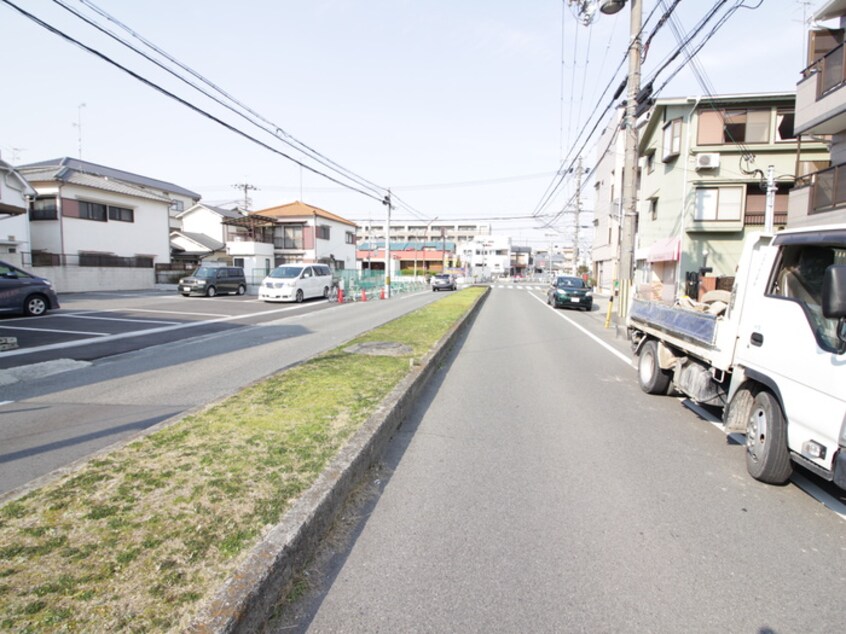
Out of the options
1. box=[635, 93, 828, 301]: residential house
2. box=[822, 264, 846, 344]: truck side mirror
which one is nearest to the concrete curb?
box=[822, 264, 846, 344]: truck side mirror

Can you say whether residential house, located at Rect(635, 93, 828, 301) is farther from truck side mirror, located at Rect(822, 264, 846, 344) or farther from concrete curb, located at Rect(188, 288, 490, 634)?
concrete curb, located at Rect(188, 288, 490, 634)

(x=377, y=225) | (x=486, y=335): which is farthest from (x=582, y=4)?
(x=377, y=225)

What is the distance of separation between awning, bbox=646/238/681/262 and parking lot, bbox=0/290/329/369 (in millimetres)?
17222

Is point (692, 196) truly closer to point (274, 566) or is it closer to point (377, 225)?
point (274, 566)

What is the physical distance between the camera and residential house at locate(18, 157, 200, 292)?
25.2m

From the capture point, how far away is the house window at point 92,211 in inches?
1065

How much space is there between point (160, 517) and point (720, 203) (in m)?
25.6

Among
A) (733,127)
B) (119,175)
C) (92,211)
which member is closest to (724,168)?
(733,127)

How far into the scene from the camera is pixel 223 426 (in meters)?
4.52

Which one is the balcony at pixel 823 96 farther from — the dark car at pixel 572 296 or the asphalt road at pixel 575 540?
the asphalt road at pixel 575 540

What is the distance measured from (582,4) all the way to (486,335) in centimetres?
949

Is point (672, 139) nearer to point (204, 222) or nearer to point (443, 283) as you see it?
point (443, 283)

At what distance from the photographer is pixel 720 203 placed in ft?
73.1

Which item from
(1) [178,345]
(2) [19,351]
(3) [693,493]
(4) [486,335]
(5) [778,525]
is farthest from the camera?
(4) [486,335]
